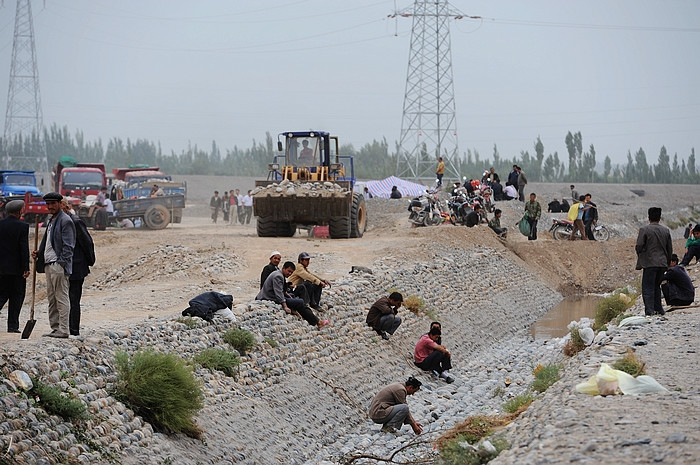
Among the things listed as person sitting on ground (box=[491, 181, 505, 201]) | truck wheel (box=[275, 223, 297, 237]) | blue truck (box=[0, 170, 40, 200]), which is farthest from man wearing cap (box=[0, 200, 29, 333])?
person sitting on ground (box=[491, 181, 505, 201])

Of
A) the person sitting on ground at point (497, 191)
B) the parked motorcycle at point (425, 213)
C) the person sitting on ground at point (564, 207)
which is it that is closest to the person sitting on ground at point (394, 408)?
the parked motorcycle at point (425, 213)

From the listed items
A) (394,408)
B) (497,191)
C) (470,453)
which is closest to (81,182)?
(497,191)

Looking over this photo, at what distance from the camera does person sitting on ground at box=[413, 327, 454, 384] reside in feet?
61.5

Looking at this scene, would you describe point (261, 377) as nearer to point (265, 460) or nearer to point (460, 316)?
point (265, 460)

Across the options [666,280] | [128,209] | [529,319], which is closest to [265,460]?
[666,280]

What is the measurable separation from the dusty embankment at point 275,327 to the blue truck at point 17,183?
22.2ft

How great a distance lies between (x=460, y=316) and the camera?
24.5 meters

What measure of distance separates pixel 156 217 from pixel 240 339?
22.3m

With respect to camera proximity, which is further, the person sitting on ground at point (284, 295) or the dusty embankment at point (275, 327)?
the person sitting on ground at point (284, 295)

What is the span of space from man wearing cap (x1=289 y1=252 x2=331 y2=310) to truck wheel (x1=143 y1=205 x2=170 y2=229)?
1888 cm

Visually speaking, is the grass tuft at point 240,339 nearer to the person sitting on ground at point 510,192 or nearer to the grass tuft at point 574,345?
the grass tuft at point 574,345

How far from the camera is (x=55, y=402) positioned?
10.1m

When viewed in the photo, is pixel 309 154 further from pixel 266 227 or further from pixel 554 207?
pixel 554 207

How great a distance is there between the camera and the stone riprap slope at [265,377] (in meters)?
10.2
